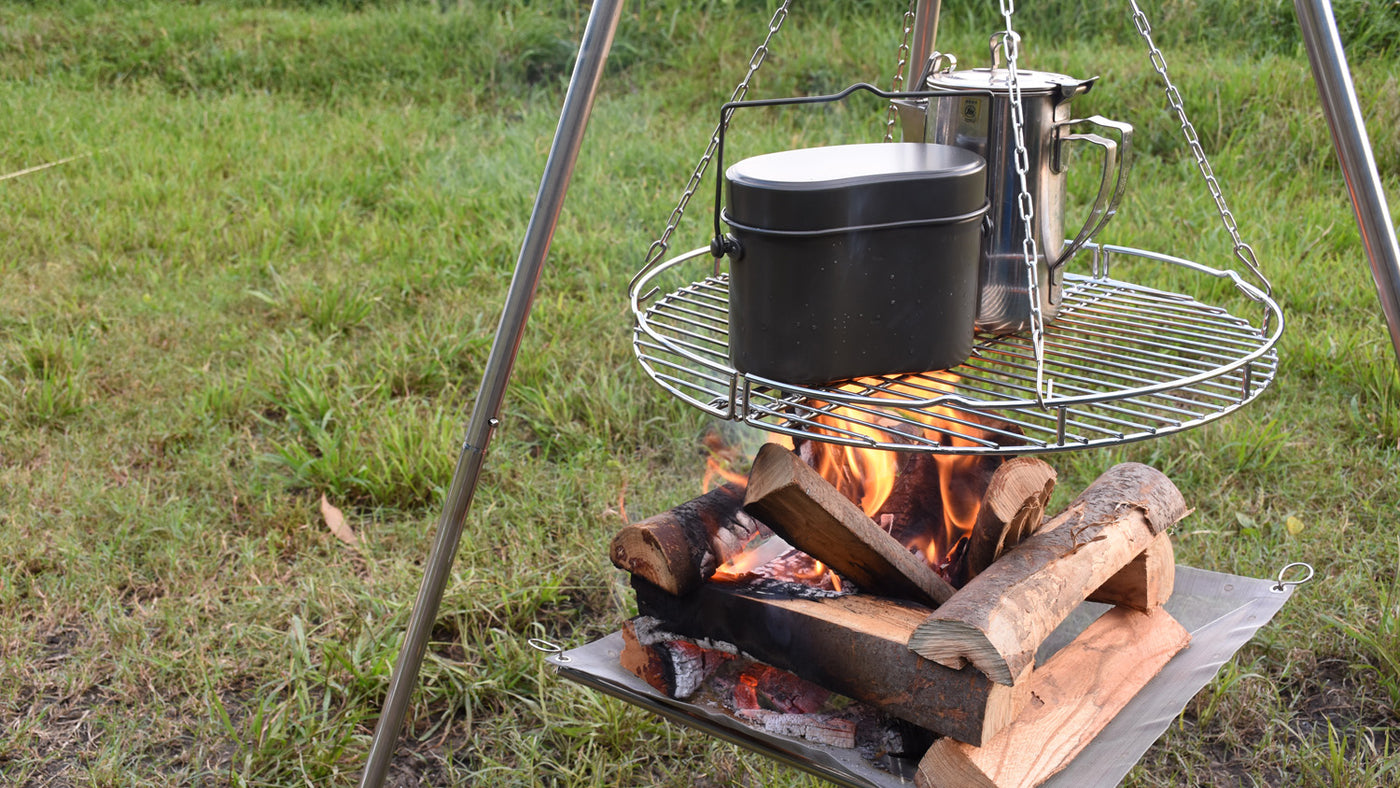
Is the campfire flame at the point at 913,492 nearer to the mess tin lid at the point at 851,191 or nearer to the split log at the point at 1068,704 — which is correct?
the split log at the point at 1068,704

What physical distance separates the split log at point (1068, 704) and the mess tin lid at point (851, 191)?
0.63 m

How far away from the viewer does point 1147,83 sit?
13.5 feet

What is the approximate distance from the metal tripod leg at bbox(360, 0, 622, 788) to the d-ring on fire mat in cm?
20

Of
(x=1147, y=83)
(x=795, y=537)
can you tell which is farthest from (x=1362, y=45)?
→ (x=795, y=537)

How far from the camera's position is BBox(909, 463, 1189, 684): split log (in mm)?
1297

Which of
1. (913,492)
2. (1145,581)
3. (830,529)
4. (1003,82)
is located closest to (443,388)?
(913,492)

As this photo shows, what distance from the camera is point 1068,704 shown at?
1.46 meters

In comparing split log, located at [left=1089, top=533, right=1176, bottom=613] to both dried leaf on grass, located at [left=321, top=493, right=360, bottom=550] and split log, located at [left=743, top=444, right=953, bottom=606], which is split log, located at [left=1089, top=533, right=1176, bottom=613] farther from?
dried leaf on grass, located at [left=321, top=493, right=360, bottom=550]

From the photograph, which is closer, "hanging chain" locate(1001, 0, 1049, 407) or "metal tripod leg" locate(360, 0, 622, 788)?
"hanging chain" locate(1001, 0, 1049, 407)


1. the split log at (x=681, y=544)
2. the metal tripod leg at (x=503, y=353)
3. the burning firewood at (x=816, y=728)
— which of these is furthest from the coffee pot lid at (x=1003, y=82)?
the burning firewood at (x=816, y=728)

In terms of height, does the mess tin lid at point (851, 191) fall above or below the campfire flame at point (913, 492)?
above

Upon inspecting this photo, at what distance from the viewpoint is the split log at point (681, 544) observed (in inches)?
59.8

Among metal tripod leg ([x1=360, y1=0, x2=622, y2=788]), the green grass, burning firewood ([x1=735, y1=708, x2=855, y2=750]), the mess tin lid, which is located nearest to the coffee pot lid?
the mess tin lid

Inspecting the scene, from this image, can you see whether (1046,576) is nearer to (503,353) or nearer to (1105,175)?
(1105,175)
